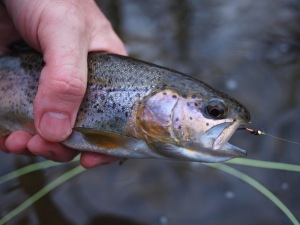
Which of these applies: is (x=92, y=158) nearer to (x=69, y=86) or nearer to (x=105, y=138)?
(x=105, y=138)

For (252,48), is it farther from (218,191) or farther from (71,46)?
(71,46)

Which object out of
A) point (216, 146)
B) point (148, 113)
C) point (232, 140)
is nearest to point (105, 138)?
point (148, 113)

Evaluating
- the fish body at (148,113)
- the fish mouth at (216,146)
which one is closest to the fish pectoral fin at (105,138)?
the fish body at (148,113)

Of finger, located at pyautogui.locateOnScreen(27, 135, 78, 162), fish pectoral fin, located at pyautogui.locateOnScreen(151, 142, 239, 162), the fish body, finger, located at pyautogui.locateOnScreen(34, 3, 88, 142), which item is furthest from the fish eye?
finger, located at pyautogui.locateOnScreen(27, 135, 78, 162)

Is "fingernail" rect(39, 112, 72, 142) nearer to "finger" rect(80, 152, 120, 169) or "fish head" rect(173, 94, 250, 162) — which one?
"finger" rect(80, 152, 120, 169)

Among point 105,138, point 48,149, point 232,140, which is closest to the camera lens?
point 105,138
